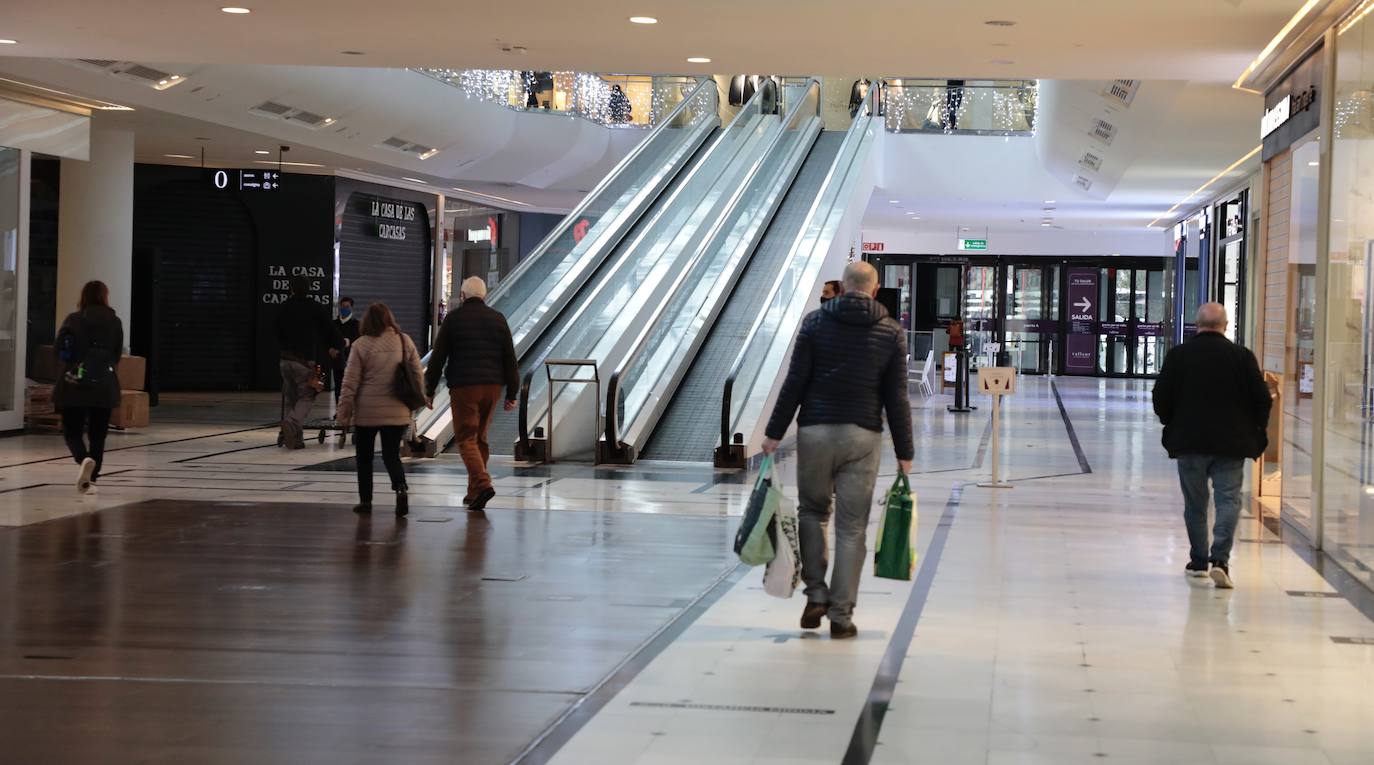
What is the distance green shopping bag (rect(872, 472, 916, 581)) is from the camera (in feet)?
19.3

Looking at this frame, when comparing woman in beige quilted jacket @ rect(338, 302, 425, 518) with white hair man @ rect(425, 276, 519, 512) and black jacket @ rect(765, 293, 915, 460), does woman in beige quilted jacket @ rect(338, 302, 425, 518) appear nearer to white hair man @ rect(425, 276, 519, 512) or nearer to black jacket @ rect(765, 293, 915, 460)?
white hair man @ rect(425, 276, 519, 512)

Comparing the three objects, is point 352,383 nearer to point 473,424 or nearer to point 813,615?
point 473,424

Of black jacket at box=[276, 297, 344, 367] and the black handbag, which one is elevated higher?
black jacket at box=[276, 297, 344, 367]

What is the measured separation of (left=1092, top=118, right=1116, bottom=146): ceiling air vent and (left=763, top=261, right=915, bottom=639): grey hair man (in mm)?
11283

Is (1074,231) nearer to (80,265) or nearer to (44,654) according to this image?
(80,265)

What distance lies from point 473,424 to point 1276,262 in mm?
5539

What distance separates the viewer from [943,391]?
26219mm

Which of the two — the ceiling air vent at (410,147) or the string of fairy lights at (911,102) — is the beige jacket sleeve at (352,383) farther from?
the string of fairy lights at (911,102)

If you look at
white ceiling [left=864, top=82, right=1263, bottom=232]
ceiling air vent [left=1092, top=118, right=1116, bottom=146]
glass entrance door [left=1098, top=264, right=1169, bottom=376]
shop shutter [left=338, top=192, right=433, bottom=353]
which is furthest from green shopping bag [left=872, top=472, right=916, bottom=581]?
glass entrance door [left=1098, top=264, right=1169, bottom=376]

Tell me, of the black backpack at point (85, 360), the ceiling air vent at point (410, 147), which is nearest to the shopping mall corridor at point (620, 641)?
the black backpack at point (85, 360)

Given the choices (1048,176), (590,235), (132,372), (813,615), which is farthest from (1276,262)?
(1048,176)

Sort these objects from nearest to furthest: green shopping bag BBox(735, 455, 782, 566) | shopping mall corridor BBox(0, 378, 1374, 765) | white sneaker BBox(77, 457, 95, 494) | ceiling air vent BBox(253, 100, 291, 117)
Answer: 1. shopping mall corridor BBox(0, 378, 1374, 765)
2. green shopping bag BBox(735, 455, 782, 566)
3. white sneaker BBox(77, 457, 95, 494)
4. ceiling air vent BBox(253, 100, 291, 117)

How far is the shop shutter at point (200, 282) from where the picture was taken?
71.1 feet

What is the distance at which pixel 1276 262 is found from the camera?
1034cm
